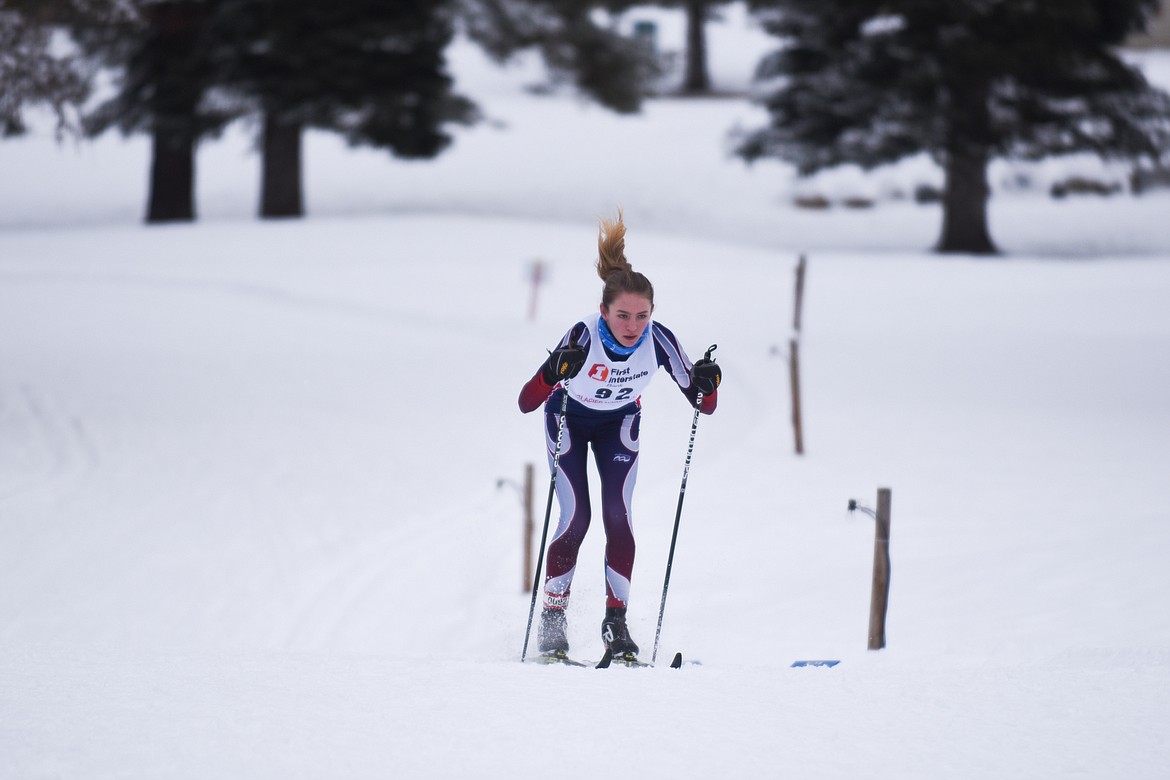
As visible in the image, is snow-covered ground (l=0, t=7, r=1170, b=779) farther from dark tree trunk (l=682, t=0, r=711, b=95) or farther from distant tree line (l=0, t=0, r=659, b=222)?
dark tree trunk (l=682, t=0, r=711, b=95)

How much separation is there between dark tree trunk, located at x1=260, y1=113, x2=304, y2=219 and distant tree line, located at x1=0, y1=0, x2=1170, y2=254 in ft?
0.19

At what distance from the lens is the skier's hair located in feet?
18.1

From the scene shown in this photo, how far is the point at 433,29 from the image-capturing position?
79.4 ft

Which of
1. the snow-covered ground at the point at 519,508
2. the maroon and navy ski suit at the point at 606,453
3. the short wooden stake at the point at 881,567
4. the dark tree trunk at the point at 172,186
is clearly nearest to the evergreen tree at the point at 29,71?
the snow-covered ground at the point at 519,508

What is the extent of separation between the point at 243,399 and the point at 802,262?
21.4ft

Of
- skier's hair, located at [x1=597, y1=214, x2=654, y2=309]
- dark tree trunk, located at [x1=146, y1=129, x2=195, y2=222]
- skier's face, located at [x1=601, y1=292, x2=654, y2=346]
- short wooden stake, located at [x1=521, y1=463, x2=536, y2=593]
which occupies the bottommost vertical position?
short wooden stake, located at [x1=521, y1=463, x2=536, y2=593]

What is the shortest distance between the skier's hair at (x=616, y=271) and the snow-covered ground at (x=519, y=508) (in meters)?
1.63

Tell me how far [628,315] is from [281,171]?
70.7 feet

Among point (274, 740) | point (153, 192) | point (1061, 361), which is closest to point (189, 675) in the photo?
point (274, 740)

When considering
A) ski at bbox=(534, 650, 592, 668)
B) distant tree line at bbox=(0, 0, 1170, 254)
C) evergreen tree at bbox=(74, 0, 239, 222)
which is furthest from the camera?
evergreen tree at bbox=(74, 0, 239, 222)

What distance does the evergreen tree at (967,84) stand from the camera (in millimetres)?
21641

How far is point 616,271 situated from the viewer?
18.5ft

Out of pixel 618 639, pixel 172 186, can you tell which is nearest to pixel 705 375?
pixel 618 639

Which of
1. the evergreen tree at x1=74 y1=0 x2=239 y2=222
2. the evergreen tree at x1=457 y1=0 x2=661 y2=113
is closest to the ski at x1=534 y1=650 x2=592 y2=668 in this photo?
the evergreen tree at x1=74 y1=0 x2=239 y2=222
